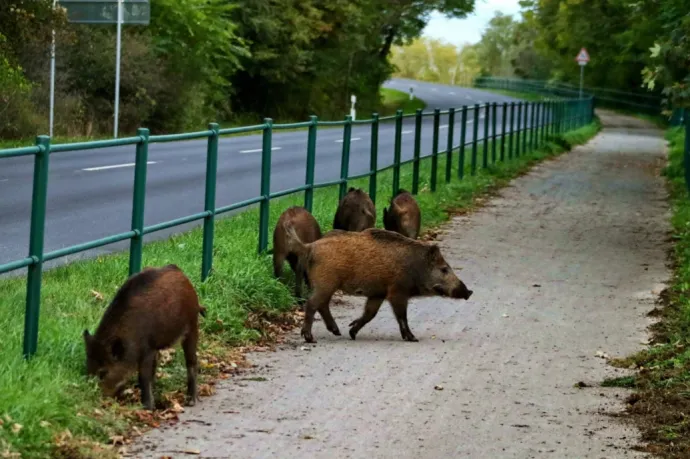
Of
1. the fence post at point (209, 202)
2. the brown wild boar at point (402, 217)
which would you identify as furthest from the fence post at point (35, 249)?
the brown wild boar at point (402, 217)

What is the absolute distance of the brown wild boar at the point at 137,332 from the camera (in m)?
7.03

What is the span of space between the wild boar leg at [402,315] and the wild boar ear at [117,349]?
313 cm

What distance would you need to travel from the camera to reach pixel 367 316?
9.79 meters

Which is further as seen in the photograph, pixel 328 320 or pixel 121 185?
pixel 121 185

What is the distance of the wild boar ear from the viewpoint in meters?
6.97

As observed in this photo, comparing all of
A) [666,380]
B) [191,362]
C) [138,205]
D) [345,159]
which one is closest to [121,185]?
[138,205]

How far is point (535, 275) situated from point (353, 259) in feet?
13.3

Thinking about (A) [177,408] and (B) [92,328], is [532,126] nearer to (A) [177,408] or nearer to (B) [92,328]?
(B) [92,328]

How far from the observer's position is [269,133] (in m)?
11.4

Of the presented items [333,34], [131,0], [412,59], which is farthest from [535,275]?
[412,59]

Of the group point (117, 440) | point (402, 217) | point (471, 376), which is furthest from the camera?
point (402, 217)

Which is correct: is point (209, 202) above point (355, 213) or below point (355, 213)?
above

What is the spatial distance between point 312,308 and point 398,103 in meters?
61.3

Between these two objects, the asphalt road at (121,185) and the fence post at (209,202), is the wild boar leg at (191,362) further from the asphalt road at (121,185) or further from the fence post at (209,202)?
the fence post at (209,202)
